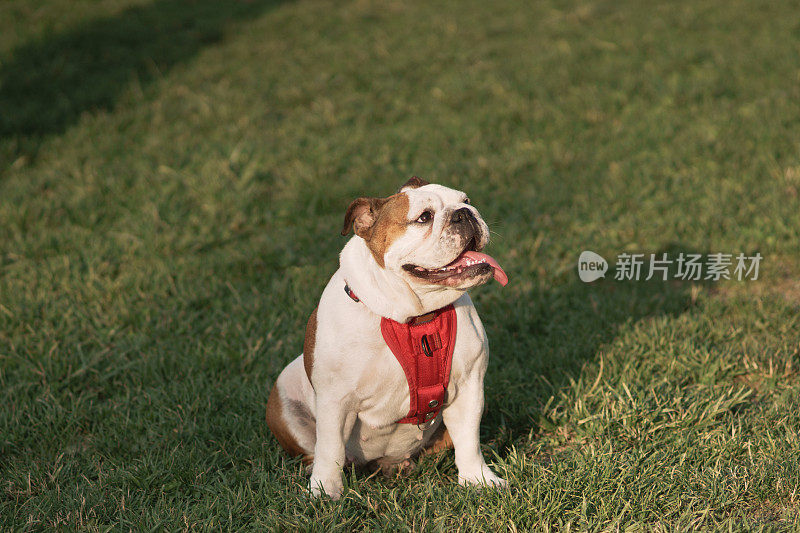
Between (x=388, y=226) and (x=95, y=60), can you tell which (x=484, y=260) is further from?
(x=95, y=60)

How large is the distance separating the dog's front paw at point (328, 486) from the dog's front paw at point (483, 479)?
571 mm


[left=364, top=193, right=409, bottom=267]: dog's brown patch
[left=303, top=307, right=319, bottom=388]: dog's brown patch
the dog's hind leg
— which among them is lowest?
the dog's hind leg

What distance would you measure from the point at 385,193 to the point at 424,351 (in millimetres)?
4200

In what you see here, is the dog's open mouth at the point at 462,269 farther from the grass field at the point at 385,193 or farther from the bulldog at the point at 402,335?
the grass field at the point at 385,193

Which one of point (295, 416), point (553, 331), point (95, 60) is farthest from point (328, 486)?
point (95, 60)

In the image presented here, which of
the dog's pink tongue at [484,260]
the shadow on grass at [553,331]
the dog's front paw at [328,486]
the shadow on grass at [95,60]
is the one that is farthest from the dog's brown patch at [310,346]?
the shadow on grass at [95,60]

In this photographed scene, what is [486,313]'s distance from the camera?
5.39 m

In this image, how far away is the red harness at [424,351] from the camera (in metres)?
3.30

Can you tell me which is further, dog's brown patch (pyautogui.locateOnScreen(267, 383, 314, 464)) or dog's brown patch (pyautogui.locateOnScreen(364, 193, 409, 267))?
dog's brown patch (pyautogui.locateOnScreen(267, 383, 314, 464))

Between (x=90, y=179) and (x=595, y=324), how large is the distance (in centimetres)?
524

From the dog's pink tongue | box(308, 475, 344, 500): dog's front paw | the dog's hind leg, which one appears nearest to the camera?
the dog's pink tongue

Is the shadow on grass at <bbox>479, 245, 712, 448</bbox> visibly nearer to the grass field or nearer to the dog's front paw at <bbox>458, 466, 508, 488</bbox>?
the grass field

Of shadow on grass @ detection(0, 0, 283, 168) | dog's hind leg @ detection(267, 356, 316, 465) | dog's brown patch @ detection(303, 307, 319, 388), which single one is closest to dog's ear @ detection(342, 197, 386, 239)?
dog's brown patch @ detection(303, 307, 319, 388)

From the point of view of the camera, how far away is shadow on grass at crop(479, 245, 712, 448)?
4.25 meters
